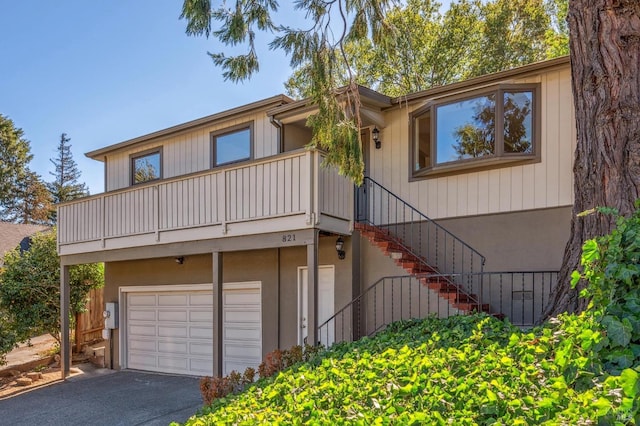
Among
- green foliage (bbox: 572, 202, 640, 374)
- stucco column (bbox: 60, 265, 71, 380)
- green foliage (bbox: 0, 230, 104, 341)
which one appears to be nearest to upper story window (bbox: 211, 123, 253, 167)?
stucco column (bbox: 60, 265, 71, 380)

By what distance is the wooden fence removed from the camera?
43.1 ft

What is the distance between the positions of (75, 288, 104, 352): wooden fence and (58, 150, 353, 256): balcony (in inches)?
130

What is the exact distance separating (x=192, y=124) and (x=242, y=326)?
4.65 metres

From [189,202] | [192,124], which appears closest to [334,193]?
[189,202]

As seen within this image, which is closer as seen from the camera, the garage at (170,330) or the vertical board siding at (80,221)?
the vertical board siding at (80,221)

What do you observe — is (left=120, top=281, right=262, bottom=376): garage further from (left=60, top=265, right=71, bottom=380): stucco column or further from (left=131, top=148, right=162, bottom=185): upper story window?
(left=131, top=148, right=162, bottom=185): upper story window

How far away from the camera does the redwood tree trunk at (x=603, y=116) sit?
4.68m

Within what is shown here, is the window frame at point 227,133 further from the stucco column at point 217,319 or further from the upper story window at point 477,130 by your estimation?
the upper story window at point 477,130

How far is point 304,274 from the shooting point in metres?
9.26

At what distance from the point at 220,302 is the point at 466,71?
14153 mm

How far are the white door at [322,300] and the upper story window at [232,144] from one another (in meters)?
2.95

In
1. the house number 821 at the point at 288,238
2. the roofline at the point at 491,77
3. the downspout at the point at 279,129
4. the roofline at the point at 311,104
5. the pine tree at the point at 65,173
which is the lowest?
the house number 821 at the point at 288,238

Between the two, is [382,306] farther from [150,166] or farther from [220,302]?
[150,166]

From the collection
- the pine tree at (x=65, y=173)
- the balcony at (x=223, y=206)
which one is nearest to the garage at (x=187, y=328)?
the balcony at (x=223, y=206)
